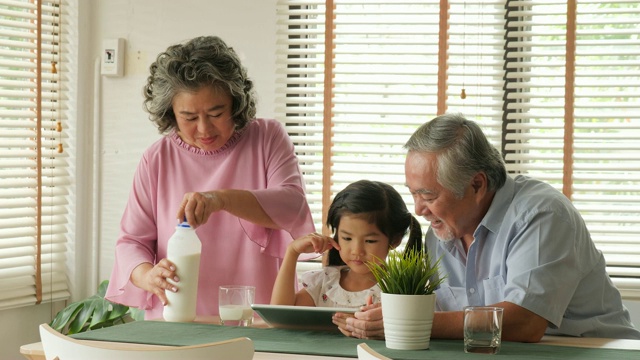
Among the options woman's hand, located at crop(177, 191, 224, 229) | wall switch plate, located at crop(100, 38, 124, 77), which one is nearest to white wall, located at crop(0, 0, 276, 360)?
wall switch plate, located at crop(100, 38, 124, 77)

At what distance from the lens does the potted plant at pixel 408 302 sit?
183 centimetres

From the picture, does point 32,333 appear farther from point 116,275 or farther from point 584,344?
point 584,344

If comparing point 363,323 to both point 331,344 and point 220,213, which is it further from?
point 220,213

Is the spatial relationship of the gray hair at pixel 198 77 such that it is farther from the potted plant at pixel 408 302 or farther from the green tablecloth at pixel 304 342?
the potted plant at pixel 408 302

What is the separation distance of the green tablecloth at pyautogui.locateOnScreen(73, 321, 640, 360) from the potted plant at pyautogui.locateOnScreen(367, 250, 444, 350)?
3 cm

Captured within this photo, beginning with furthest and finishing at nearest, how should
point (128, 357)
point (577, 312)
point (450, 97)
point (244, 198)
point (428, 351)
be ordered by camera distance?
point (450, 97), point (244, 198), point (577, 312), point (428, 351), point (128, 357)

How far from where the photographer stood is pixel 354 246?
8.36ft

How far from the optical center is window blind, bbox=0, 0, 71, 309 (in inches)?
145

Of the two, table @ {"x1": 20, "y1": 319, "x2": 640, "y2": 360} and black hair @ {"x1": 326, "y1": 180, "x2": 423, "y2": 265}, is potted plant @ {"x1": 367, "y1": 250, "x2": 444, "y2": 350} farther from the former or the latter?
black hair @ {"x1": 326, "y1": 180, "x2": 423, "y2": 265}

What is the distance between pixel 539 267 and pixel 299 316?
0.56 m

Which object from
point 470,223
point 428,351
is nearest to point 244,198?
point 470,223

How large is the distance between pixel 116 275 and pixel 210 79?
A: 63cm

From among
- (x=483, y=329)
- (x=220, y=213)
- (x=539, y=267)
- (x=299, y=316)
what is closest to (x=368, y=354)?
(x=483, y=329)

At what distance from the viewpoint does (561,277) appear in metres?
2.07
